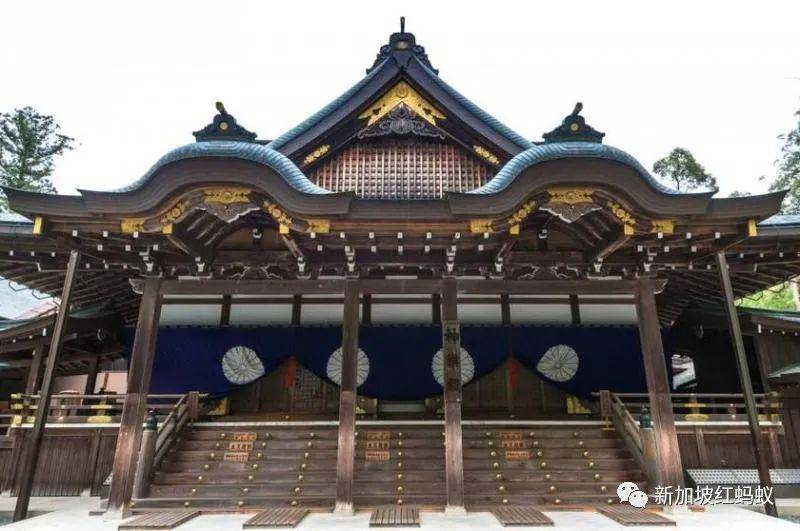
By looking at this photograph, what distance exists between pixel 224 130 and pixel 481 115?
5457mm

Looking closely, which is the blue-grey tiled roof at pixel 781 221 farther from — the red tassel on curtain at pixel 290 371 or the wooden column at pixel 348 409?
the red tassel on curtain at pixel 290 371

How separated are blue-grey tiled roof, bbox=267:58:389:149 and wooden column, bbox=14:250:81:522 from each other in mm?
4597

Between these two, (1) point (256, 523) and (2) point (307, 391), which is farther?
(2) point (307, 391)

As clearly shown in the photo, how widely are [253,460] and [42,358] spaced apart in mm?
6491

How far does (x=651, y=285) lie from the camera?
295 inches

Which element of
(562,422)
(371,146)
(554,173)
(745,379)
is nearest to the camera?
(554,173)

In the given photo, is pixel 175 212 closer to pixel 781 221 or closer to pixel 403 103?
pixel 403 103

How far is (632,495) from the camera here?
6.80 meters

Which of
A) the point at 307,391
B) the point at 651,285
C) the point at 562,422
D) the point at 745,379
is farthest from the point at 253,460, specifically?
the point at 745,379

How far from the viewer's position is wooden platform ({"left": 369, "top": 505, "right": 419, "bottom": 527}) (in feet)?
18.5

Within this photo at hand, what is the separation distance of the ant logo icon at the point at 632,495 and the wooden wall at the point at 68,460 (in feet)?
30.8

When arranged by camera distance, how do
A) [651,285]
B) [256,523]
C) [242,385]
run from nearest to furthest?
1. [256,523]
2. [651,285]
3. [242,385]

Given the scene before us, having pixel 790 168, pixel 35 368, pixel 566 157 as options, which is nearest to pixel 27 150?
pixel 35 368

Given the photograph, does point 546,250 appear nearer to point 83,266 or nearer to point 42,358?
point 83,266
